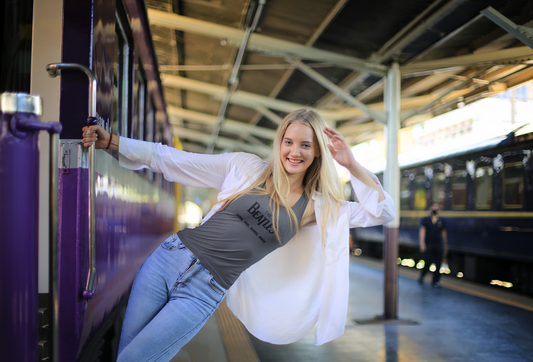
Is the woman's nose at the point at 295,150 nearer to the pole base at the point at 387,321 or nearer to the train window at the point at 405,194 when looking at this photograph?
the pole base at the point at 387,321

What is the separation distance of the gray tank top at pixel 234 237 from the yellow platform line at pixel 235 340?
6.94 feet

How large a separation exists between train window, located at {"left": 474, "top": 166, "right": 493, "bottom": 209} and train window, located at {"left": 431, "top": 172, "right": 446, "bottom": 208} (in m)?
1.18

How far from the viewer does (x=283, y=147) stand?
224 cm

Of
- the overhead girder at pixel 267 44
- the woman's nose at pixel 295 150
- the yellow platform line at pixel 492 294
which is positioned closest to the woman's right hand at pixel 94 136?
the woman's nose at pixel 295 150

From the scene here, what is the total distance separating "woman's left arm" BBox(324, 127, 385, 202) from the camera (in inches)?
84.4

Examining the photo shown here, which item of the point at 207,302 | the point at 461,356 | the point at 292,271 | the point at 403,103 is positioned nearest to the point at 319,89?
the point at 403,103

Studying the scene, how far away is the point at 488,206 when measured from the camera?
28.7 ft

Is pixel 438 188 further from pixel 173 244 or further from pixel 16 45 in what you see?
pixel 16 45

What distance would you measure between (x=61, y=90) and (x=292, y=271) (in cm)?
151

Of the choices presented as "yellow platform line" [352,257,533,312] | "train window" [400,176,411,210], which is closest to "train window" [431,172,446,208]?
"train window" [400,176,411,210]

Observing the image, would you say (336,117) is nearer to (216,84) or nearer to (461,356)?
(216,84)

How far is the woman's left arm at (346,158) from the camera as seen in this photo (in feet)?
7.03

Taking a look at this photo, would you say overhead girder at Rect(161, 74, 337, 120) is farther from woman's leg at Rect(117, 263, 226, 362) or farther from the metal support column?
woman's leg at Rect(117, 263, 226, 362)

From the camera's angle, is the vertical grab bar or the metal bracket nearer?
the vertical grab bar
